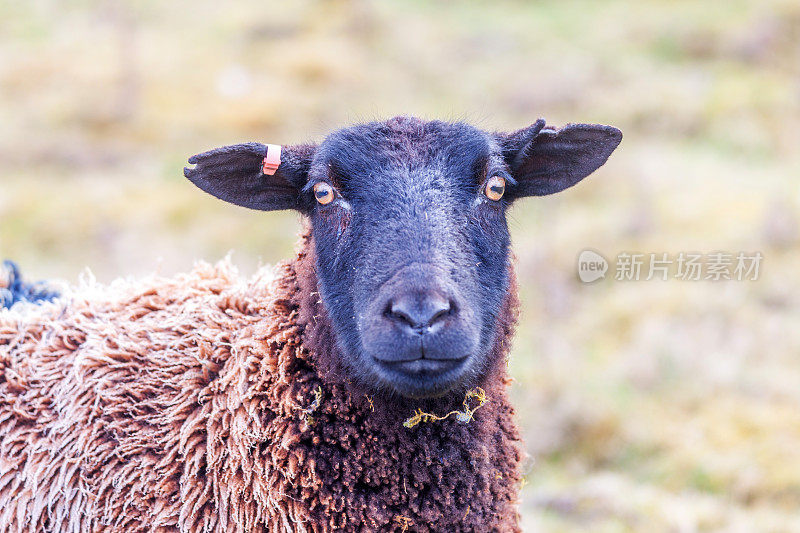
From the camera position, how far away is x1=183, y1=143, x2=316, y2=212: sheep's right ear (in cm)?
392

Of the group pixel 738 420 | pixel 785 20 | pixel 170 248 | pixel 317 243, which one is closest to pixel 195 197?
pixel 170 248

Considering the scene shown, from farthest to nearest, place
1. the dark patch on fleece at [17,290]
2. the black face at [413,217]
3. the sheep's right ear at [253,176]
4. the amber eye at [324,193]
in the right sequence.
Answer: the dark patch on fleece at [17,290], the sheep's right ear at [253,176], the amber eye at [324,193], the black face at [413,217]

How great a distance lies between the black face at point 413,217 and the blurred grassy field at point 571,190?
1.85ft

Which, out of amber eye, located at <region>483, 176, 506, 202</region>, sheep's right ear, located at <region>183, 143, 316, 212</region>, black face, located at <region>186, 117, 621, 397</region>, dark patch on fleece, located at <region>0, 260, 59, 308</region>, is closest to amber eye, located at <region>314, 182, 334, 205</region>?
black face, located at <region>186, 117, 621, 397</region>

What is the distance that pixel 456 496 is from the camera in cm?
370

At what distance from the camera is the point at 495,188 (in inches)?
153

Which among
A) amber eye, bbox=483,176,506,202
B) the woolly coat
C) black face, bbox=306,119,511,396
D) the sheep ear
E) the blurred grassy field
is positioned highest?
the blurred grassy field

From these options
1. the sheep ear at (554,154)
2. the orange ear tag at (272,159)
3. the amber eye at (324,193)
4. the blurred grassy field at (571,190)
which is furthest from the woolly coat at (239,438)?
the blurred grassy field at (571,190)

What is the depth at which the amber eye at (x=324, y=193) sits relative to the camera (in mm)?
3795

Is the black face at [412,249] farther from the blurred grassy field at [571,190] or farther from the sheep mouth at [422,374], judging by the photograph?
the blurred grassy field at [571,190]

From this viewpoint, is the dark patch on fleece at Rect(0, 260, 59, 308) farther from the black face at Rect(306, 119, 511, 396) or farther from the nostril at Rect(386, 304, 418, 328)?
the nostril at Rect(386, 304, 418, 328)

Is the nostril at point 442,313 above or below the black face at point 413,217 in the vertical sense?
below

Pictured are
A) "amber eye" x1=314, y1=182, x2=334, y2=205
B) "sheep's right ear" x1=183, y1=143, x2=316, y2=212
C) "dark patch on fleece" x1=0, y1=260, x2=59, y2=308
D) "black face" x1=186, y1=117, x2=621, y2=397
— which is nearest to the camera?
"black face" x1=186, y1=117, x2=621, y2=397

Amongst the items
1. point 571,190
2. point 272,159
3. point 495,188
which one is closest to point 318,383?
point 272,159
